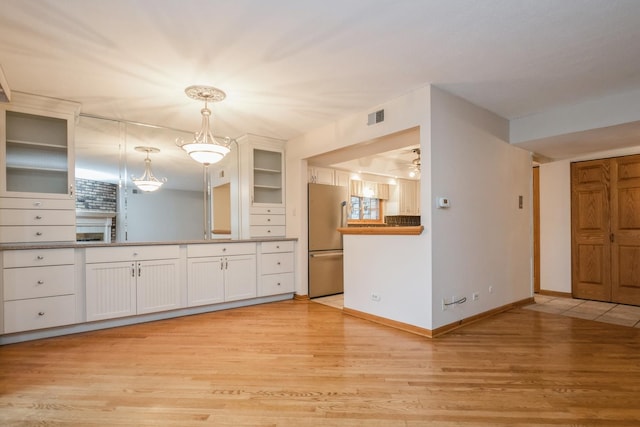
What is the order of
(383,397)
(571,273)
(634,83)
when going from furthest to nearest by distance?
(571,273)
(634,83)
(383,397)

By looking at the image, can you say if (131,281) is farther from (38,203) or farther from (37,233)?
(38,203)

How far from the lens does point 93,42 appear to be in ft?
8.03

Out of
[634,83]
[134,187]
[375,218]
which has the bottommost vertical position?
[375,218]

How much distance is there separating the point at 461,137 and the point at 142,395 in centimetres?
370

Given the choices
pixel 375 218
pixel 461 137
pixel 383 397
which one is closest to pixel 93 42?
pixel 383 397

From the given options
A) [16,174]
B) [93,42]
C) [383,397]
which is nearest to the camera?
[383,397]

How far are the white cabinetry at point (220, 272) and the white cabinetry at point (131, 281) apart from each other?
178 millimetres

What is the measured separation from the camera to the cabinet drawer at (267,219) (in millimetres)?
4895

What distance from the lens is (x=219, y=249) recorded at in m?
4.39

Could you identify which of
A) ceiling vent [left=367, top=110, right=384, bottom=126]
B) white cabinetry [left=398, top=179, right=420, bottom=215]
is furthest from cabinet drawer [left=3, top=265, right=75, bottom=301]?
white cabinetry [left=398, top=179, right=420, bottom=215]

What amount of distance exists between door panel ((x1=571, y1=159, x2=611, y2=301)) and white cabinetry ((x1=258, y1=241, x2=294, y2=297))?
438cm

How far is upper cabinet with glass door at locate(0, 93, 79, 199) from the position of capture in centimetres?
338

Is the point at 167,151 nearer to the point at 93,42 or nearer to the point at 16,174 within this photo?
the point at 16,174

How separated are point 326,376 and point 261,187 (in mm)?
3320
